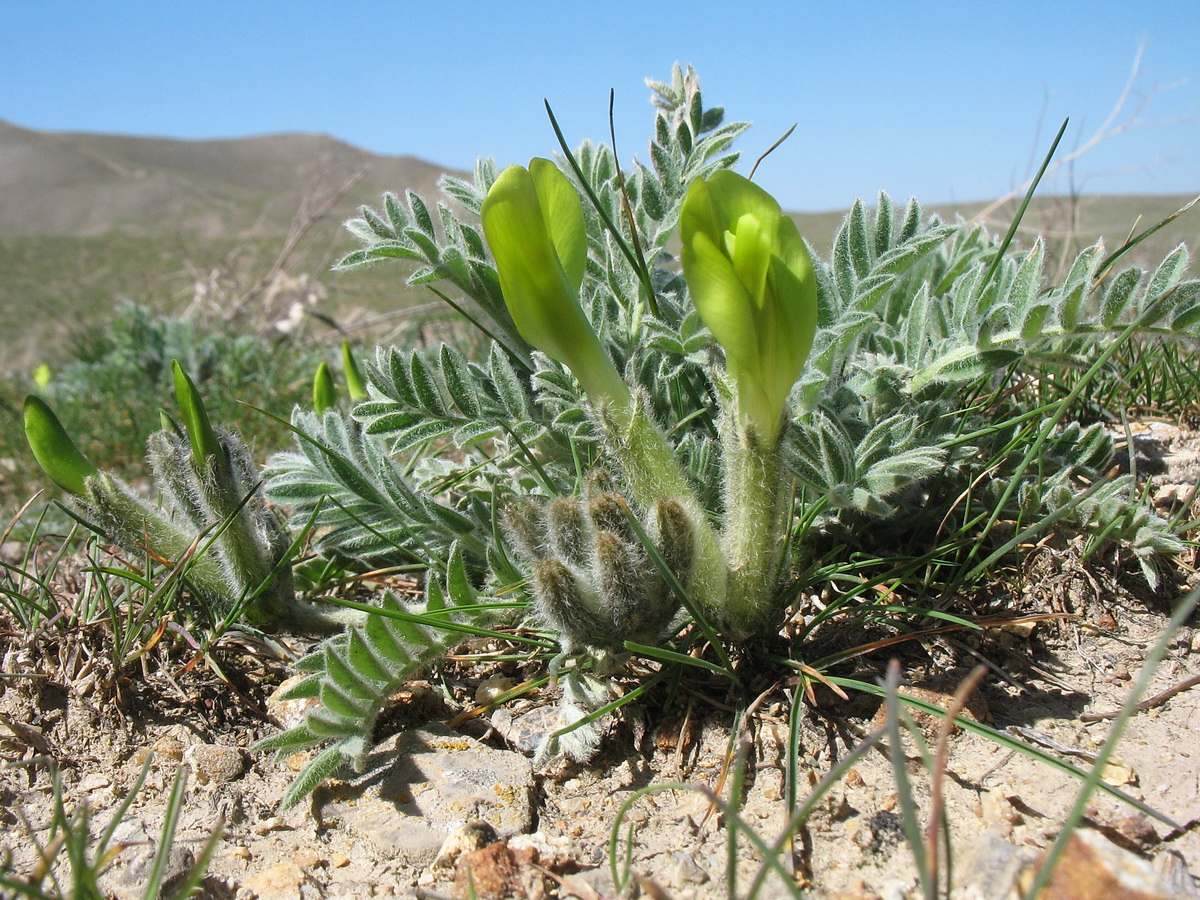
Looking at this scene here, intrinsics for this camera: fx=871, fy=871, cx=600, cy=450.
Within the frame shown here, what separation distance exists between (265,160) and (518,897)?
79.3 meters

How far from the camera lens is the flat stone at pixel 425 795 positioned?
64.5 inches

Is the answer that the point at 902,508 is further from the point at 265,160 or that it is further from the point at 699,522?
the point at 265,160

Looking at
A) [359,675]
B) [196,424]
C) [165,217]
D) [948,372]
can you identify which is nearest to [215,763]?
[359,675]

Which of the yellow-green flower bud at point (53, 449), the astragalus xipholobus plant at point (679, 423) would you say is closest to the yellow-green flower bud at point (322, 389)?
the astragalus xipholobus plant at point (679, 423)

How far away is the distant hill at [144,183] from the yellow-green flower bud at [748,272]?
141 feet

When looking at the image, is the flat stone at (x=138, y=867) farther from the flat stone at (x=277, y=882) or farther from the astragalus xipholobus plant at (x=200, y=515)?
the astragalus xipholobus plant at (x=200, y=515)

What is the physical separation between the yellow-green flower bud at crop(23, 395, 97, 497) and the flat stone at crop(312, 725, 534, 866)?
99 centimetres

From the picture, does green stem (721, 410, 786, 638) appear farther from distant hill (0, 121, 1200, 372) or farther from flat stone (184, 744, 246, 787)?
distant hill (0, 121, 1200, 372)

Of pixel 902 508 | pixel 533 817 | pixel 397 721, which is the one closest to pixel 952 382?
pixel 902 508

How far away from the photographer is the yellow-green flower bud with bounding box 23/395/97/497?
6.68 ft

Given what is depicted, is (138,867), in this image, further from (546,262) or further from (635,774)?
(546,262)

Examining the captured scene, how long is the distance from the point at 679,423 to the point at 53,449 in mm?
1485

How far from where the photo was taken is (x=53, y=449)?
206 cm

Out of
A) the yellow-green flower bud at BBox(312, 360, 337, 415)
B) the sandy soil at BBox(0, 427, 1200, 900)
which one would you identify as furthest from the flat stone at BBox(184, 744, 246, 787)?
the yellow-green flower bud at BBox(312, 360, 337, 415)
